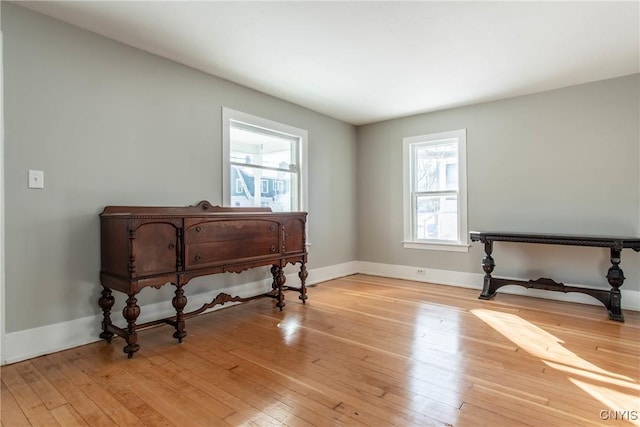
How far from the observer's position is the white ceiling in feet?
7.63

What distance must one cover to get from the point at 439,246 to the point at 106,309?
3847mm

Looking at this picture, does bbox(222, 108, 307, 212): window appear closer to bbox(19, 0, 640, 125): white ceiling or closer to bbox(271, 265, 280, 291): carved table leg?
bbox(19, 0, 640, 125): white ceiling

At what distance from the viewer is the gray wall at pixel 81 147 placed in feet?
7.52

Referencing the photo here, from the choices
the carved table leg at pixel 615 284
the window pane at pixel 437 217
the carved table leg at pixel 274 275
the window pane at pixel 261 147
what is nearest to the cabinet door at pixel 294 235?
the carved table leg at pixel 274 275

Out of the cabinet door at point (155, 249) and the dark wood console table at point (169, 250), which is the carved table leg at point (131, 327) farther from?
the cabinet door at point (155, 249)

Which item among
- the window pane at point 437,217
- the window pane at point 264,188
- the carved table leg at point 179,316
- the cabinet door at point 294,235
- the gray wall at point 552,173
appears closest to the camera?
the carved table leg at point 179,316

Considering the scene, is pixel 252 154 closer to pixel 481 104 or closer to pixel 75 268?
pixel 75 268

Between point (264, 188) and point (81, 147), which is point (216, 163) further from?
point (81, 147)

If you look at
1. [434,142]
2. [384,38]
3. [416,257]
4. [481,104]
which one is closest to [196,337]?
[384,38]

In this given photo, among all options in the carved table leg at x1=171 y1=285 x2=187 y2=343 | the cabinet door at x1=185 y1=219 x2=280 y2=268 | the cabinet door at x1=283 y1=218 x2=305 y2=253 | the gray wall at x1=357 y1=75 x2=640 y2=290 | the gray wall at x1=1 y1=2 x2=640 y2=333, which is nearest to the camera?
the gray wall at x1=1 y1=2 x2=640 y2=333

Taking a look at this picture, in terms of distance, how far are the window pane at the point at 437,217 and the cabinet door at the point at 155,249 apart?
3.44m

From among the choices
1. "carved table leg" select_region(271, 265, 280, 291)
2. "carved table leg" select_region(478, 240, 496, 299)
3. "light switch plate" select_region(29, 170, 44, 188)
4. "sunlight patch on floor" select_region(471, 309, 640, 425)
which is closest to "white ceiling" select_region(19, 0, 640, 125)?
"light switch plate" select_region(29, 170, 44, 188)

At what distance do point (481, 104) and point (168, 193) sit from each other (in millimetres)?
3807

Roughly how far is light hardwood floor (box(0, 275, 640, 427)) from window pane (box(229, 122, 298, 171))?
1.72 meters
